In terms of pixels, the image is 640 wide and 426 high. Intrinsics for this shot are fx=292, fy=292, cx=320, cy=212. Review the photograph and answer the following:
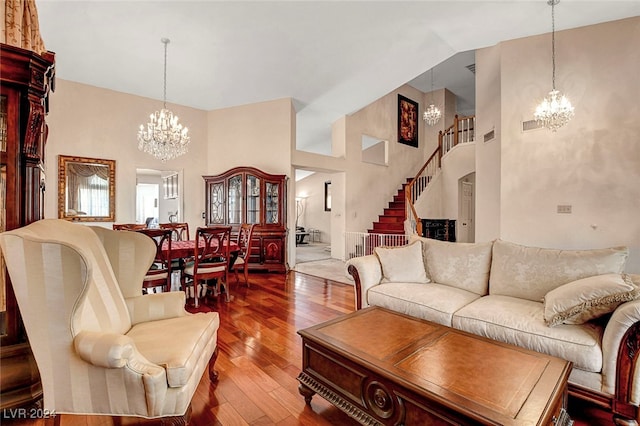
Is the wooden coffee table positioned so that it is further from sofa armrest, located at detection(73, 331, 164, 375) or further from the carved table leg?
sofa armrest, located at detection(73, 331, 164, 375)

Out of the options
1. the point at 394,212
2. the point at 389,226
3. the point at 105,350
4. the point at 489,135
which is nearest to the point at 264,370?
the point at 105,350

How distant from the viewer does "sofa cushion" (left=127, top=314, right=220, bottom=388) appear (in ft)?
4.51

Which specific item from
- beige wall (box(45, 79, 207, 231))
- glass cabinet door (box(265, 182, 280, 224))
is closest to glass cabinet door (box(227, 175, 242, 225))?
glass cabinet door (box(265, 182, 280, 224))

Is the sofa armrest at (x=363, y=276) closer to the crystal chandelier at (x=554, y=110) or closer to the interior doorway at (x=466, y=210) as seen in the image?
the crystal chandelier at (x=554, y=110)

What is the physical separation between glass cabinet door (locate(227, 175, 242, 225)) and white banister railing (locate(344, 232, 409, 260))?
2550 mm

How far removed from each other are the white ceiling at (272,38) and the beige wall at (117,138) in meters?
0.25

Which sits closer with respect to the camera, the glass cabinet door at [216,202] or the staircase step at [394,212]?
the glass cabinet door at [216,202]

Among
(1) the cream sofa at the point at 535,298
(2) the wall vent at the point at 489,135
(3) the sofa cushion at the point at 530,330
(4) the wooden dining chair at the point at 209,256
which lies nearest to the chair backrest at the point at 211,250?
(4) the wooden dining chair at the point at 209,256

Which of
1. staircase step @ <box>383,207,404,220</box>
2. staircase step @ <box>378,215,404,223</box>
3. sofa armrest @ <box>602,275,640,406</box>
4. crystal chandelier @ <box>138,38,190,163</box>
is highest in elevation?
crystal chandelier @ <box>138,38,190,163</box>

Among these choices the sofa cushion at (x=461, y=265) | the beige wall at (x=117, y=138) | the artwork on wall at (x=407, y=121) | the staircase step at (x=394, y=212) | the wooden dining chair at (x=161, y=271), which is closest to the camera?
the sofa cushion at (x=461, y=265)

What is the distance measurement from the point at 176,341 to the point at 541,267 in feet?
8.78

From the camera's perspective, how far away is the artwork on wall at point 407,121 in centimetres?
830

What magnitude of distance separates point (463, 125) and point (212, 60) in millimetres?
6808

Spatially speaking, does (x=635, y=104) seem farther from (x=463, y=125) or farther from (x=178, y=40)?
(x=178, y=40)
